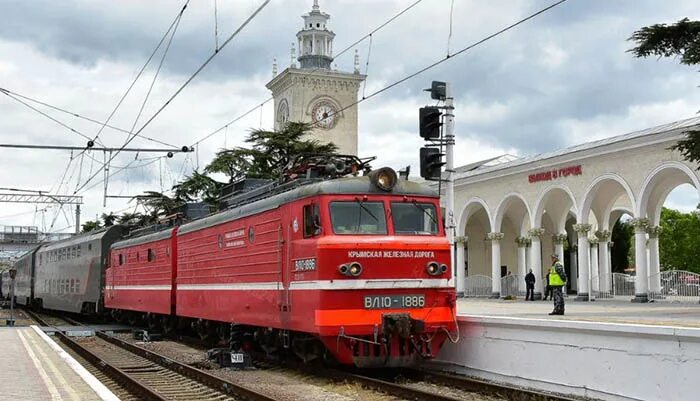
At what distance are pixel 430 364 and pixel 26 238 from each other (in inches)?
3430

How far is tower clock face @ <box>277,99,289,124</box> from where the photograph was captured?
76375mm

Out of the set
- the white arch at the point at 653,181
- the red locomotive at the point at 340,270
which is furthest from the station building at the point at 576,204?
the red locomotive at the point at 340,270

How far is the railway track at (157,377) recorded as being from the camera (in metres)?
11.9

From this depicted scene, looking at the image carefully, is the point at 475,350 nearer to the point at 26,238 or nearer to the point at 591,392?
the point at 591,392

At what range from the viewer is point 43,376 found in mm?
12344

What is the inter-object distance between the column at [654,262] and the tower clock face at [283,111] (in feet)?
156

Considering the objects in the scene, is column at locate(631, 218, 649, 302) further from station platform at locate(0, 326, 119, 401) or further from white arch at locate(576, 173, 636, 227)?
station platform at locate(0, 326, 119, 401)

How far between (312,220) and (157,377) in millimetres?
4501

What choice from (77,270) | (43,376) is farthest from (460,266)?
(43,376)

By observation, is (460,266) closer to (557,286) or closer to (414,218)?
(557,286)

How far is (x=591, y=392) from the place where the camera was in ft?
34.0

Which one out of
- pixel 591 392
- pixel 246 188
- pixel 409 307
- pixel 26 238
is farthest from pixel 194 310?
pixel 26 238

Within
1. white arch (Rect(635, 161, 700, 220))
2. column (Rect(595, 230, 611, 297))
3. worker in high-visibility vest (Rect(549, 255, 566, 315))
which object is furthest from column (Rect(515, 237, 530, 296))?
worker in high-visibility vest (Rect(549, 255, 566, 315))

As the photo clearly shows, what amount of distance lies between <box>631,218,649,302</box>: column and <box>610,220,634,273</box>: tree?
22.4 metres
